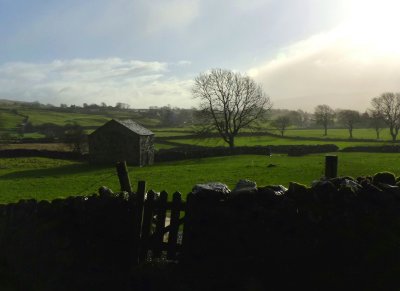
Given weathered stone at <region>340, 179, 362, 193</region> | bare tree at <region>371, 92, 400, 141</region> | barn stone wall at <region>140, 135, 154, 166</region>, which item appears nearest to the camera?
weathered stone at <region>340, 179, 362, 193</region>

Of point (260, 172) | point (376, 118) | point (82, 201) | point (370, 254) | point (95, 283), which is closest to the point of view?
point (370, 254)

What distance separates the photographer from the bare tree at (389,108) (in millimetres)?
89000

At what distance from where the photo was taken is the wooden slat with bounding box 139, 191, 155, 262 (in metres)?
8.20

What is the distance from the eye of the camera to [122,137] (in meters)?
47.3

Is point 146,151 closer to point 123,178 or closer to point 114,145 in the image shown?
point 114,145

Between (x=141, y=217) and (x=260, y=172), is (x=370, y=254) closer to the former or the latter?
(x=141, y=217)

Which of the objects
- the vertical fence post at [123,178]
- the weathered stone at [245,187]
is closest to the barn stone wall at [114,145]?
the vertical fence post at [123,178]

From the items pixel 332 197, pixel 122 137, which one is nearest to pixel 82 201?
pixel 332 197

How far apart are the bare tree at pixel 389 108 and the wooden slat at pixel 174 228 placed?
289ft

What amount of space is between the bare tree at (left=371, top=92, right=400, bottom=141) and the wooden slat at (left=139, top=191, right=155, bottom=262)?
88.2 m

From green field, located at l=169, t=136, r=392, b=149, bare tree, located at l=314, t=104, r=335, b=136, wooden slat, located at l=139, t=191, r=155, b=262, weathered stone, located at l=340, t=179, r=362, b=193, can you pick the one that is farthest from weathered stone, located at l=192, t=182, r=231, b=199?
bare tree, located at l=314, t=104, r=335, b=136

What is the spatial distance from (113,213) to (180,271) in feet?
5.82

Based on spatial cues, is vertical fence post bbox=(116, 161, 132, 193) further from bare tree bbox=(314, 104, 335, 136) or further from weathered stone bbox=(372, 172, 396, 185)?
bare tree bbox=(314, 104, 335, 136)

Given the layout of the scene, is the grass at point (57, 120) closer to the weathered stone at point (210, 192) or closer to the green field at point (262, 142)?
the green field at point (262, 142)
